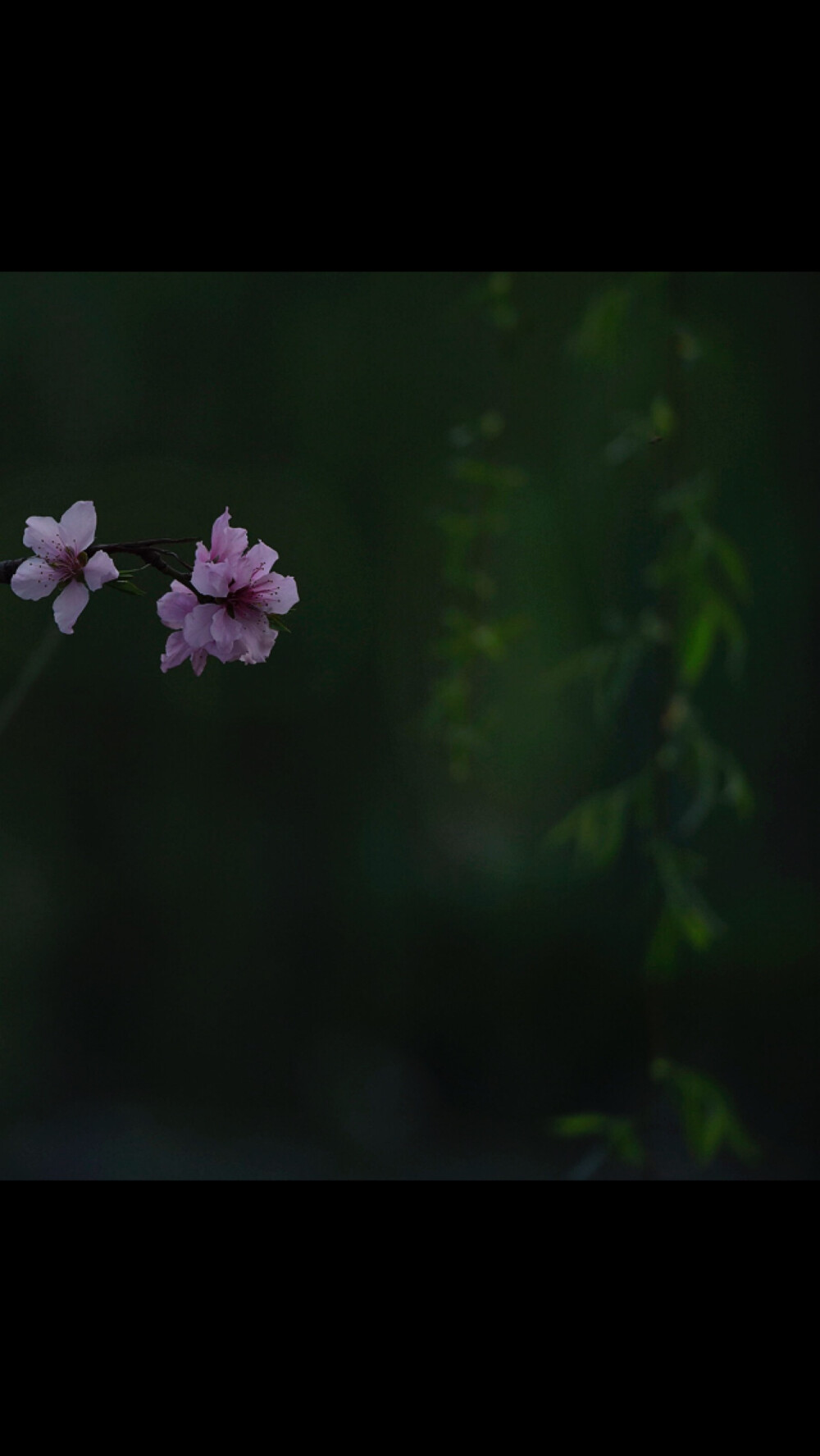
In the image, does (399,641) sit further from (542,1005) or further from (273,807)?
(542,1005)

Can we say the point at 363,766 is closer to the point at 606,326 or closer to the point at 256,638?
the point at 606,326

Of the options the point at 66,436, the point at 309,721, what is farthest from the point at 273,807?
the point at 66,436

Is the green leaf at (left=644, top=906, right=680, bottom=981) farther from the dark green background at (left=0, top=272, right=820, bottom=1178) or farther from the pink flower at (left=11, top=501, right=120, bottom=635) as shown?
the pink flower at (left=11, top=501, right=120, bottom=635)

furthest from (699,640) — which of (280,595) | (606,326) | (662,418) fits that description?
(280,595)

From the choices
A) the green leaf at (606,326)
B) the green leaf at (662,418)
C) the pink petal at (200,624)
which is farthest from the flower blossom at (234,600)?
the green leaf at (606,326)

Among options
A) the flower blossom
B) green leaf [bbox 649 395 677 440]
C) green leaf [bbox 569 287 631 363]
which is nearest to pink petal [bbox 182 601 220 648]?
the flower blossom
